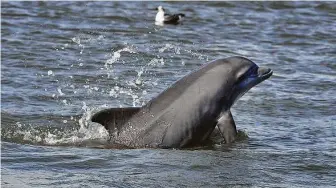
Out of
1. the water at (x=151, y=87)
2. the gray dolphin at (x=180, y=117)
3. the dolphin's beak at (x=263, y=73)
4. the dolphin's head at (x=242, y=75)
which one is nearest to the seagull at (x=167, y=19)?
the water at (x=151, y=87)

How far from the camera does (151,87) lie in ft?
47.0

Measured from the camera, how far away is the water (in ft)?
29.3

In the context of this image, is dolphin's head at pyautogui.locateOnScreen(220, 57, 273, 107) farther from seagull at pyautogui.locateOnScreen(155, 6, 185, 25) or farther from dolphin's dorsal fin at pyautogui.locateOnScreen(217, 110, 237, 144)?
seagull at pyautogui.locateOnScreen(155, 6, 185, 25)

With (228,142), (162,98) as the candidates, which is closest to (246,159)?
(228,142)

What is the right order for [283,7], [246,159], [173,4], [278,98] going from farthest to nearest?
[173,4], [283,7], [278,98], [246,159]

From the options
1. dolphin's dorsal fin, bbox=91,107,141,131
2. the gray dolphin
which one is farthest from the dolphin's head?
dolphin's dorsal fin, bbox=91,107,141,131

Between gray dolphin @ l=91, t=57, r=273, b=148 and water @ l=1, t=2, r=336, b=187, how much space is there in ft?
0.79

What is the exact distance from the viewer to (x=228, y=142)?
33.4 feet

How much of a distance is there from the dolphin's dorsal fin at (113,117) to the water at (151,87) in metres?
0.26

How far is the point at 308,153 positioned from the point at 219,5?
16.6m

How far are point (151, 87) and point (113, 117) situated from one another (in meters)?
4.33

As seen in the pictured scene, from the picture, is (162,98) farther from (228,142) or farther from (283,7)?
(283,7)

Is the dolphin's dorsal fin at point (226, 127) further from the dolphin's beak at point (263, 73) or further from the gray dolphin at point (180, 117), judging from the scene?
the dolphin's beak at point (263, 73)

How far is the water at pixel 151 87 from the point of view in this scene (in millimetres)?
8945
